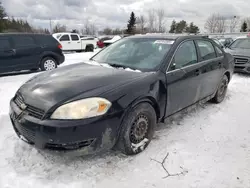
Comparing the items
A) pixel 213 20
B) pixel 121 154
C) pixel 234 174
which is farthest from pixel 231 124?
pixel 213 20

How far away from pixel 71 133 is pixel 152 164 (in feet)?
3.66

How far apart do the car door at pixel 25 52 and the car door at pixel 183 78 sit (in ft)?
20.1

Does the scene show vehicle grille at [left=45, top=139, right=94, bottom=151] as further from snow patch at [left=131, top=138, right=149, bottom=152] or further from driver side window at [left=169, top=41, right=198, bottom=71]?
driver side window at [left=169, top=41, right=198, bottom=71]

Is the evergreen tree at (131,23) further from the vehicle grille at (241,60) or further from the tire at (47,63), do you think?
the vehicle grille at (241,60)

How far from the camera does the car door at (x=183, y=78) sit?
3.22 meters

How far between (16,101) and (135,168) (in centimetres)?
172

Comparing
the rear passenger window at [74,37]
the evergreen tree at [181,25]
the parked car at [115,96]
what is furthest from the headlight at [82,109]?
the evergreen tree at [181,25]

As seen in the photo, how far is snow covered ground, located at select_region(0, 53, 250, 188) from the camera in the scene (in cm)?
239

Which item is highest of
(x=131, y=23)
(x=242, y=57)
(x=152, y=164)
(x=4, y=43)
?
(x=131, y=23)

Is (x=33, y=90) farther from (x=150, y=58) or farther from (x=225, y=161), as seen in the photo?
(x=225, y=161)

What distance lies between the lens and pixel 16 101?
279 cm

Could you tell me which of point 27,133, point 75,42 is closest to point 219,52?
point 27,133

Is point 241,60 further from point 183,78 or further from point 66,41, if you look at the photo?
point 66,41

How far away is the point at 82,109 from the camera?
2297 mm
